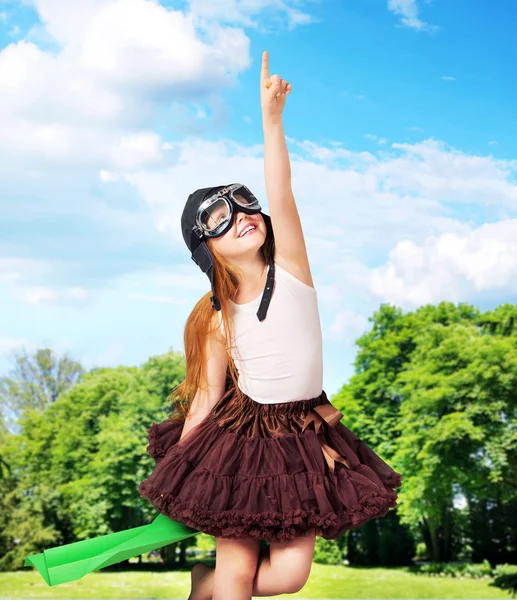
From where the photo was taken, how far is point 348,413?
35.1ft

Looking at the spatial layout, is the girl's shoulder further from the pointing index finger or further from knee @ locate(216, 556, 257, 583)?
knee @ locate(216, 556, 257, 583)

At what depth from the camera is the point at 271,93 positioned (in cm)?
194

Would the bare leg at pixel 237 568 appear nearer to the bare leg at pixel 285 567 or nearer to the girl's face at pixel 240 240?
the bare leg at pixel 285 567

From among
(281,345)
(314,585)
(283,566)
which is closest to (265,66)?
(281,345)

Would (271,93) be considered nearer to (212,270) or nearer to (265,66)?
(265,66)

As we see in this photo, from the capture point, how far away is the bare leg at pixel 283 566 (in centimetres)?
198

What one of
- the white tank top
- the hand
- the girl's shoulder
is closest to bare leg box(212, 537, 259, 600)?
the white tank top

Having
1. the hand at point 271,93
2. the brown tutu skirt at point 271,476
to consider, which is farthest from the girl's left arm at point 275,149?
the brown tutu skirt at point 271,476

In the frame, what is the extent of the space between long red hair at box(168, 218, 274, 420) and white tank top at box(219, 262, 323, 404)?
0.05 meters

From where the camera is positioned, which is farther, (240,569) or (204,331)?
(204,331)

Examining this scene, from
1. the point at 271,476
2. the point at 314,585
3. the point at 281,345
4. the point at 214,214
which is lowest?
the point at 314,585

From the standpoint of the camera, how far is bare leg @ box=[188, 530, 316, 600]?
1.98 metres

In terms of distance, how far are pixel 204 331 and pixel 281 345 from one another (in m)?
0.28

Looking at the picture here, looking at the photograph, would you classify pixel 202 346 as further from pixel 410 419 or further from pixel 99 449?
pixel 99 449
